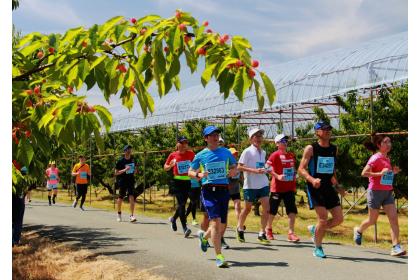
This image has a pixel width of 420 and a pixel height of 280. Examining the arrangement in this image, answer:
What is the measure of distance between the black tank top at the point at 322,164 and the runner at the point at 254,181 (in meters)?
1.64

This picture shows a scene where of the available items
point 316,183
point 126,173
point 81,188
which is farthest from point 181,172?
point 81,188

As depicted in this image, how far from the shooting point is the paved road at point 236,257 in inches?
243

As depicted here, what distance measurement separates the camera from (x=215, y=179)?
6562mm

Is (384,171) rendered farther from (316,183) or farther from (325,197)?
(316,183)

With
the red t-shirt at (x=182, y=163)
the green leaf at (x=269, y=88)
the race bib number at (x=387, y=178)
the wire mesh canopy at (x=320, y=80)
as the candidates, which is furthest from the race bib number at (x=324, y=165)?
the wire mesh canopy at (x=320, y=80)

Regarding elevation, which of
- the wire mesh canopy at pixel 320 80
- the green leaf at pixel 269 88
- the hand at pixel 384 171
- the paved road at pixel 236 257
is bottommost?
the paved road at pixel 236 257

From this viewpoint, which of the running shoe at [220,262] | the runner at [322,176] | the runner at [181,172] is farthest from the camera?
the runner at [181,172]

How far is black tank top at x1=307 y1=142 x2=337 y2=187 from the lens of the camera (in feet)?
22.7

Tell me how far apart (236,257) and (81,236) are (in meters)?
4.11

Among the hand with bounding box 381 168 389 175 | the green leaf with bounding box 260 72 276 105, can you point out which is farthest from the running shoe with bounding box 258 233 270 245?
the green leaf with bounding box 260 72 276 105

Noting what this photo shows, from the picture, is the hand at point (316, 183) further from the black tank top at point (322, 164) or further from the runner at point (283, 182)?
the runner at point (283, 182)

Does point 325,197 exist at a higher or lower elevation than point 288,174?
lower

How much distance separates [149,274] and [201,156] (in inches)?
63.7

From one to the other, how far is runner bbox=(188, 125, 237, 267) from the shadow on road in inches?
111
